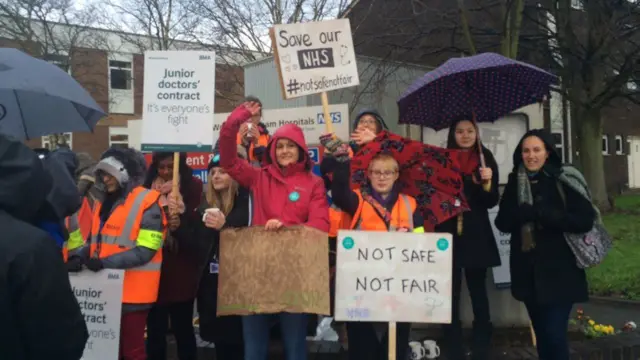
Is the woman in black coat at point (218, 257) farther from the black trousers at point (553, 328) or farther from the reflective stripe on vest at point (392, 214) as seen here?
the black trousers at point (553, 328)

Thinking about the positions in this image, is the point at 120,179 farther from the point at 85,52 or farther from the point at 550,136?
the point at 85,52

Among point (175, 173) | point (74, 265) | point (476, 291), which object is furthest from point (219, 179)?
point (476, 291)

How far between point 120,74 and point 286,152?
2784 centimetres

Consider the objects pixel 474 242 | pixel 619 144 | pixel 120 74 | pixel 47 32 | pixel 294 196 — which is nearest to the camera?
pixel 294 196

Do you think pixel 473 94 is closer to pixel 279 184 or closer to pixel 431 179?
pixel 431 179

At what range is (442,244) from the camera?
141 inches

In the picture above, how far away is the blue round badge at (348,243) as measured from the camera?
3.56 metres

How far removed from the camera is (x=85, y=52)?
923 inches

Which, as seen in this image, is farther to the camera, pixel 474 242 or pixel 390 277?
pixel 474 242

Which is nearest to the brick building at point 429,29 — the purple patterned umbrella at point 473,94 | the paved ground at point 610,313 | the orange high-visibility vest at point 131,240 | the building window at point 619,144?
the paved ground at point 610,313

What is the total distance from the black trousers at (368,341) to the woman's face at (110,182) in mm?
1891

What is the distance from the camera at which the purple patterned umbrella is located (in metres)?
4.57

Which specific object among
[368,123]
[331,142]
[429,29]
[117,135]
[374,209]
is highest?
[429,29]

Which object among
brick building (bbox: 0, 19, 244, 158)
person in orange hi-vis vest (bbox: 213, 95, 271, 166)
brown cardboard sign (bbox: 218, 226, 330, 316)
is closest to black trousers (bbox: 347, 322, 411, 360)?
brown cardboard sign (bbox: 218, 226, 330, 316)
